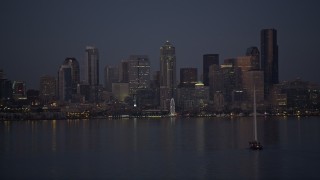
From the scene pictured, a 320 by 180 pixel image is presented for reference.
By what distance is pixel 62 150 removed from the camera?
50.5 meters

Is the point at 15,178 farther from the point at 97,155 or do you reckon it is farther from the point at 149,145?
the point at 149,145

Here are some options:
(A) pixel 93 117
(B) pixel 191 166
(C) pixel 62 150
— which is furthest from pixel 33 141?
(A) pixel 93 117

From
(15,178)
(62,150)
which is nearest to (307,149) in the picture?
(62,150)

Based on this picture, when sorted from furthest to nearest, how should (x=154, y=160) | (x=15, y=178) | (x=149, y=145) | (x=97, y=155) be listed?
(x=149, y=145), (x=97, y=155), (x=154, y=160), (x=15, y=178)

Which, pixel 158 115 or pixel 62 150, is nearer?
pixel 62 150

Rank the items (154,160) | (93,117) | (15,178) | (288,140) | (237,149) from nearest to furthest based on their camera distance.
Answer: (15,178) → (154,160) → (237,149) → (288,140) → (93,117)

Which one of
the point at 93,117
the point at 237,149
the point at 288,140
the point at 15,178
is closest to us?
the point at 15,178

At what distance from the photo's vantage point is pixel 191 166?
38062mm

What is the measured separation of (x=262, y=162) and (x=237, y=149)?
9.20 meters

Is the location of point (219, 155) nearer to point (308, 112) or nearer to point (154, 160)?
point (154, 160)

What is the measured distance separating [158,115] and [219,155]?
428 feet

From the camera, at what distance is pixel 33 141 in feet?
203

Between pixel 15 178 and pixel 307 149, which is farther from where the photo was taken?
pixel 307 149

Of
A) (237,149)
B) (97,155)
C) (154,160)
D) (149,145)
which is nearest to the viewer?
(154,160)
